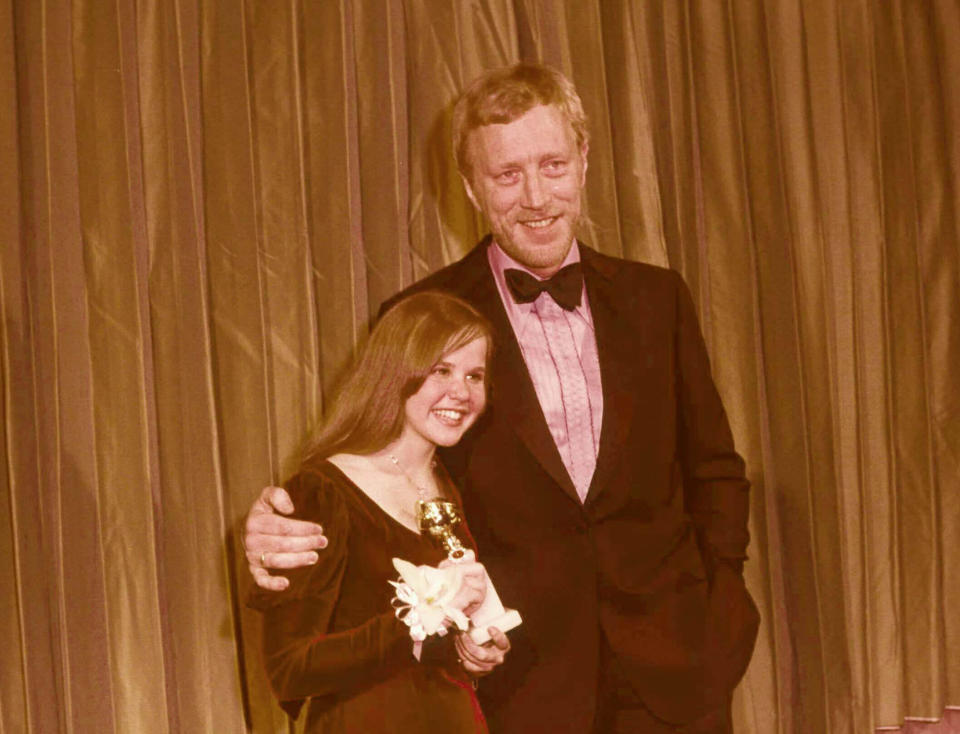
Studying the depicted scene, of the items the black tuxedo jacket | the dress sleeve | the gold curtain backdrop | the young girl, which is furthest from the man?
the gold curtain backdrop

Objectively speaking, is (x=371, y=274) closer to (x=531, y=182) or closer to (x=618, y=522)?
(x=531, y=182)

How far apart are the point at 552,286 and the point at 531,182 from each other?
0.48ft

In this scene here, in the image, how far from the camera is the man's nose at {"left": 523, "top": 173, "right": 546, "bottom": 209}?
151 cm

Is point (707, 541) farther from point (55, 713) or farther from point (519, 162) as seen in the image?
point (55, 713)

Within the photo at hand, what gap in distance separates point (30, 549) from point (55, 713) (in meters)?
0.29

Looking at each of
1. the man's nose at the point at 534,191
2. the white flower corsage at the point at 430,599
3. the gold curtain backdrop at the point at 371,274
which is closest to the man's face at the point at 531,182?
the man's nose at the point at 534,191

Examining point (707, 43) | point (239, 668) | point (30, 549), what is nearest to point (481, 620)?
point (239, 668)

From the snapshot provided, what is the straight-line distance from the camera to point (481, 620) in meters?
1.28

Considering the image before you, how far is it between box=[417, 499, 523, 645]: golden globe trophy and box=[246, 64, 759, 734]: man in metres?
0.19

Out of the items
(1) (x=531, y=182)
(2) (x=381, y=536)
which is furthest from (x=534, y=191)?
(2) (x=381, y=536)

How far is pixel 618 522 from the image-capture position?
60.7 inches

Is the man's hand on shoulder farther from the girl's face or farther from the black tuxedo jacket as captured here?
the black tuxedo jacket

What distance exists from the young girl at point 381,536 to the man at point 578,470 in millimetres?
105

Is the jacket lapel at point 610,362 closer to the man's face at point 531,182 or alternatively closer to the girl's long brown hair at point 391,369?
the man's face at point 531,182
